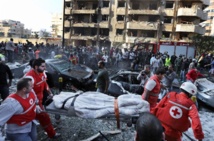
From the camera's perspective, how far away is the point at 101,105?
13.9 ft

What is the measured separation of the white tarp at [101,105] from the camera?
13.2 feet

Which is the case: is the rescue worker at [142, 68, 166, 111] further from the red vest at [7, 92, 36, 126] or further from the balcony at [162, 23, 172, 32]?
the balcony at [162, 23, 172, 32]

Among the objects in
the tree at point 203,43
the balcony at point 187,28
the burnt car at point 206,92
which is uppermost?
the balcony at point 187,28

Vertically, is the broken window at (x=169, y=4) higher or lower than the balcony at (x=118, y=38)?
higher

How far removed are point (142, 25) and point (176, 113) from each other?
3585cm

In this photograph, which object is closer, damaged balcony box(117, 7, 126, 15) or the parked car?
the parked car

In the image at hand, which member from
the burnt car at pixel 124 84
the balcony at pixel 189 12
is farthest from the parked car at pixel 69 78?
the balcony at pixel 189 12

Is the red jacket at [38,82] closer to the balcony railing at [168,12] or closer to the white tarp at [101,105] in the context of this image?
the white tarp at [101,105]

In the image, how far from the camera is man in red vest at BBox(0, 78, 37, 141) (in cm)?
286

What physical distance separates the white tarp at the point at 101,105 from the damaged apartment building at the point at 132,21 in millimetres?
30570

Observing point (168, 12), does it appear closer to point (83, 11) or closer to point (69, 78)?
point (83, 11)

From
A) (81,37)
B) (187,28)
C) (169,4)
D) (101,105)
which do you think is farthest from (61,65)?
(81,37)

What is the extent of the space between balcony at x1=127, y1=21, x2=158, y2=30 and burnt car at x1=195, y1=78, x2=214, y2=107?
29.1 m

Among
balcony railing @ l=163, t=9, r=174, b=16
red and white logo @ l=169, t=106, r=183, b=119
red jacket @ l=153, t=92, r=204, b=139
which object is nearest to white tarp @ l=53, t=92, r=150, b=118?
red jacket @ l=153, t=92, r=204, b=139
